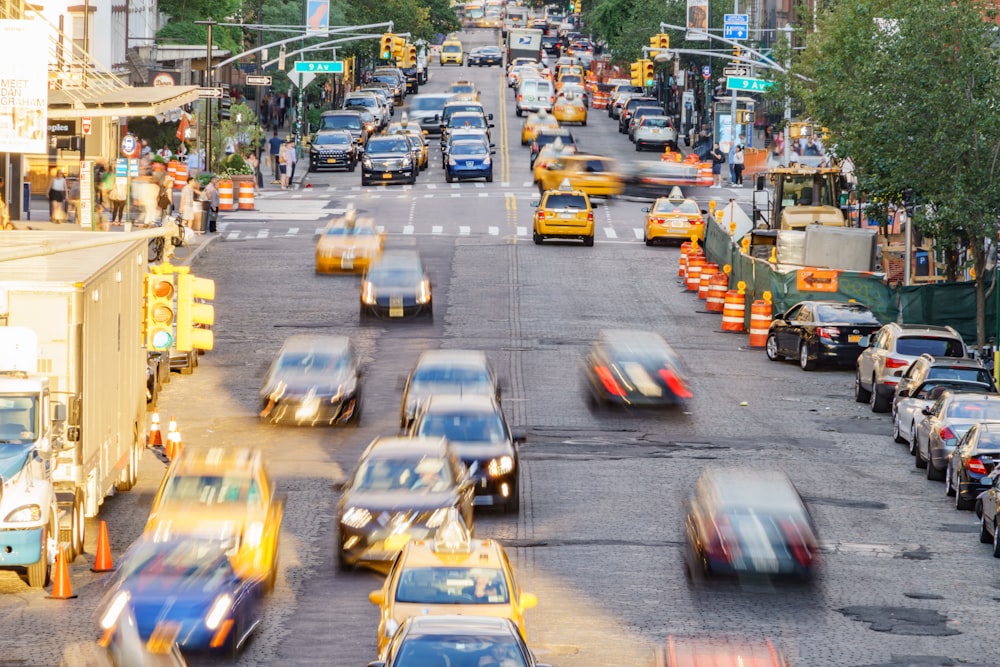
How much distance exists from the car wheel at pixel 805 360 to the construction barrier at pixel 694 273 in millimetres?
9065

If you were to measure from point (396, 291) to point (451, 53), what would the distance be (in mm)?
109066

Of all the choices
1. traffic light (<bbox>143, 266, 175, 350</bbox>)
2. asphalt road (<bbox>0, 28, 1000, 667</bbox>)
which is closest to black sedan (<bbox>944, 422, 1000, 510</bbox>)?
asphalt road (<bbox>0, 28, 1000, 667</bbox>)

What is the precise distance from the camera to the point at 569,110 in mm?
98312

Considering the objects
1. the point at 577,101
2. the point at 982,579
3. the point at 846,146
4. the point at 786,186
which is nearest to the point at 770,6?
the point at 577,101

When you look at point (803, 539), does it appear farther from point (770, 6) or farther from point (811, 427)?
point (770, 6)

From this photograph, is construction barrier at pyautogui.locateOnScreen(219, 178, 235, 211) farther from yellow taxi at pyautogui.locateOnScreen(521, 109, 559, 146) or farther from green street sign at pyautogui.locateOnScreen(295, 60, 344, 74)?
yellow taxi at pyautogui.locateOnScreen(521, 109, 559, 146)

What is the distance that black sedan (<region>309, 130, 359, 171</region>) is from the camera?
77812 mm

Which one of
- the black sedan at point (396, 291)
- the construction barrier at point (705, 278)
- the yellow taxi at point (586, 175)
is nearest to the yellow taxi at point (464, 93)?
the yellow taxi at point (586, 175)

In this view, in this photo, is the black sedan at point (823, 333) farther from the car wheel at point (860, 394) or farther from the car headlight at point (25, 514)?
the car headlight at point (25, 514)

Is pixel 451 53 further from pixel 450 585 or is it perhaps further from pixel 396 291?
pixel 450 585

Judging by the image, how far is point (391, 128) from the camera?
82.0 m

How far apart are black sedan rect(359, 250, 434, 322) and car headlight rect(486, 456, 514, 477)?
16.8 meters

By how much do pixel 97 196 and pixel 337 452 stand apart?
29.7m

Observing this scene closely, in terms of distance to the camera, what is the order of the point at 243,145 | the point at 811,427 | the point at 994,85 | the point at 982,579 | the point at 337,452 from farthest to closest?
1. the point at 243,145
2. the point at 994,85
3. the point at 811,427
4. the point at 337,452
5. the point at 982,579
